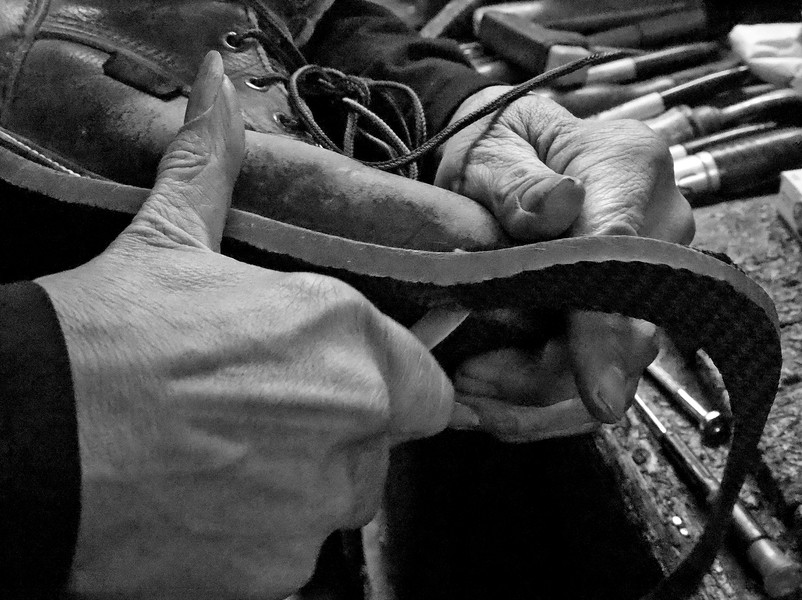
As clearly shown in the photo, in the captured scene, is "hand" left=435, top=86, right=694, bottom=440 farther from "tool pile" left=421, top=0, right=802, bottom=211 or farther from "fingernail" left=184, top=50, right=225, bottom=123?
"tool pile" left=421, top=0, right=802, bottom=211

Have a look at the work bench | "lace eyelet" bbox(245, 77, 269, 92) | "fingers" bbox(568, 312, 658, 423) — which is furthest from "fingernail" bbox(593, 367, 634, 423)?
"lace eyelet" bbox(245, 77, 269, 92)

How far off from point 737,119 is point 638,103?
20 centimetres

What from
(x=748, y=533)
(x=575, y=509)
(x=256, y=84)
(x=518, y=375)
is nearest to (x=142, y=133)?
(x=256, y=84)

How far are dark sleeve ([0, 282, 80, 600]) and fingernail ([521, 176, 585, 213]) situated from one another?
38cm

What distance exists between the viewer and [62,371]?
375mm

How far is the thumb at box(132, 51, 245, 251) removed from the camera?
0.50m

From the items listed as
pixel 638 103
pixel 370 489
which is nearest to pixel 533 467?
pixel 370 489

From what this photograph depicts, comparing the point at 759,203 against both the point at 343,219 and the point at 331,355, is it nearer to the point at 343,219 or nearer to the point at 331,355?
the point at 343,219

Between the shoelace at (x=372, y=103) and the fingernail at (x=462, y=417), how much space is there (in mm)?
261

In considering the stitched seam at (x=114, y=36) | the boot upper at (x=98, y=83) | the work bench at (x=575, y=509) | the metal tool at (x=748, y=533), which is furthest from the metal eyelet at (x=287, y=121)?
the metal tool at (x=748, y=533)

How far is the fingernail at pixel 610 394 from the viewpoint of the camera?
0.61 meters

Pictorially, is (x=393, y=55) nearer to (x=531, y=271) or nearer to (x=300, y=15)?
(x=300, y=15)

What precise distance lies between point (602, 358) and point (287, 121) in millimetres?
428

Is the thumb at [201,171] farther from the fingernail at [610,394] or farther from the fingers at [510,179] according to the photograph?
the fingernail at [610,394]
